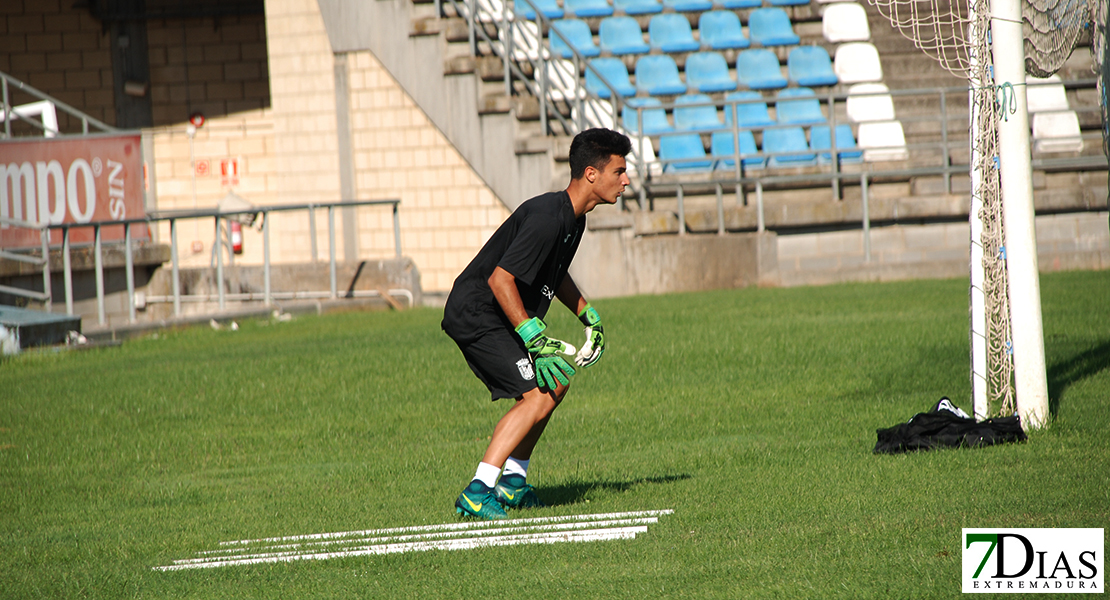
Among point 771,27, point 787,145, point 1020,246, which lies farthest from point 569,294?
point 771,27

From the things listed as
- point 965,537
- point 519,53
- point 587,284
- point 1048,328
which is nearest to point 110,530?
point 965,537

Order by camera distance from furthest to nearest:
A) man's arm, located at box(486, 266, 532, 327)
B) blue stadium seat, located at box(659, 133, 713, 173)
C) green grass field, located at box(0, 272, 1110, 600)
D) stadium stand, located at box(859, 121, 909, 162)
→ 1. blue stadium seat, located at box(659, 133, 713, 173)
2. stadium stand, located at box(859, 121, 909, 162)
3. man's arm, located at box(486, 266, 532, 327)
4. green grass field, located at box(0, 272, 1110, 600)

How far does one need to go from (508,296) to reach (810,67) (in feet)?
51.5

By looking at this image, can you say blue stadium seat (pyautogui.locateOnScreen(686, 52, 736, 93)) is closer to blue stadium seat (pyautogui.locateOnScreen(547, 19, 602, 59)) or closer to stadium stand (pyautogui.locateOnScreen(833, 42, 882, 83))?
blue stadium seat (pyautogui.locateOnScreen(547, 19, 602, 59))

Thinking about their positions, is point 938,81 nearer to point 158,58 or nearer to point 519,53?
point 519,53

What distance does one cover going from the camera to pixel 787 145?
18.8m

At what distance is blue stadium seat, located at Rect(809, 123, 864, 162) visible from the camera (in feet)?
60.4

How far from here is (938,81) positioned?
1989 centimetres

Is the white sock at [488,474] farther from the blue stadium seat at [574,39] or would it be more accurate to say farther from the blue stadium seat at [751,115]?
the blue stadium seat at [574,39]

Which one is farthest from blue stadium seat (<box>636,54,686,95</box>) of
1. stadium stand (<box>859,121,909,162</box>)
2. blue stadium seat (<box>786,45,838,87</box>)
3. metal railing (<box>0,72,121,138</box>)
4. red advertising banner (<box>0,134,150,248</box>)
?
metal railing (<box>0,72,121,138</box>)

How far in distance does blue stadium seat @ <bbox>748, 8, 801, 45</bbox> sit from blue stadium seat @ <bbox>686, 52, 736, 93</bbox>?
0.86 metres

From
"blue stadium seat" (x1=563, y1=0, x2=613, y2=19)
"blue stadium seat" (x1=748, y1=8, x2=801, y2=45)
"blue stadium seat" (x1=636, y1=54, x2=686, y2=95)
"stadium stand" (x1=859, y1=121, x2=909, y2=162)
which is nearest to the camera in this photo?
"stadium stand" (x1=859, y1=121, x2=909, y2=162)

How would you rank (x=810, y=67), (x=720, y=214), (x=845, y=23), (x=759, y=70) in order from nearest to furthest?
1. (x=720, y=214)
2. (x=810, y=67)
3. (x=759, y=70)
4. (x=845, y=23)

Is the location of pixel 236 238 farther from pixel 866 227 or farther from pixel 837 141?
pixel 866 227
